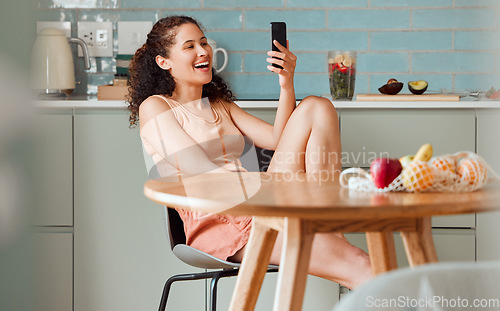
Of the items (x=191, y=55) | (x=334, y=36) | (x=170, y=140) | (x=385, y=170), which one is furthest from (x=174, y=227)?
(x=334, y=36)

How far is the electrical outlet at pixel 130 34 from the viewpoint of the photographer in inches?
86.4

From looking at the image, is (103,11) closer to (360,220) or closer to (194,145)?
(194,145)

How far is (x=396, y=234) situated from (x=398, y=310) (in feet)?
4.83

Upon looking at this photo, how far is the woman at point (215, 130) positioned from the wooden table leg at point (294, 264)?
375mm

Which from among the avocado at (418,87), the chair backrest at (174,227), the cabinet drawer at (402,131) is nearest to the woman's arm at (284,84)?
the cabinet drawer at (402,131)

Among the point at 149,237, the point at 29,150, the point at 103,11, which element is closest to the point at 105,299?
the point at 149,237

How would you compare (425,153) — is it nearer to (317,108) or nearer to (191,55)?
(317,108)

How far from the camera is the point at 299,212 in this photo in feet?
2.55

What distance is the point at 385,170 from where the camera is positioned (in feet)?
2.98

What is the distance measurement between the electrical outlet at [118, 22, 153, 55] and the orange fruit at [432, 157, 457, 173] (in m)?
1.53

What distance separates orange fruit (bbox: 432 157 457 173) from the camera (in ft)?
2.99

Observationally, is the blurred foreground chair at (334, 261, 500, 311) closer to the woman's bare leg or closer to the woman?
the woman

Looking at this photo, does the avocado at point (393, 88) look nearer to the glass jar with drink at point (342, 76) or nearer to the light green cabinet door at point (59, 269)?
the glass jar with drink at point (342, 76)

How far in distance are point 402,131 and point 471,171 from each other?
0.93 meters
